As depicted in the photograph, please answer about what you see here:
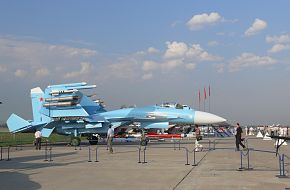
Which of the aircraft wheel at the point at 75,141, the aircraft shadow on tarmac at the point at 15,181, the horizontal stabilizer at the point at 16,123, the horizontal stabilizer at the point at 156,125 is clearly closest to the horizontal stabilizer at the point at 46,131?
the horizontal stabilizer at the point at 16,123

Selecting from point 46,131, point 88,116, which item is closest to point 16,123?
point 46,131

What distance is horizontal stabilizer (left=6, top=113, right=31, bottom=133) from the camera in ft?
97.1

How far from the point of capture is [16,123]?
29.9m

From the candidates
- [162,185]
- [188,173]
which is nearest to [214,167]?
[188,173]

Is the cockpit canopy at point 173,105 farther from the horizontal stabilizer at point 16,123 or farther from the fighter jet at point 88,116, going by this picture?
the horizontal stabilizer at point 16,123

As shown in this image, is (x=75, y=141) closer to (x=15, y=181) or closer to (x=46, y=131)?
(x=46, y=131)

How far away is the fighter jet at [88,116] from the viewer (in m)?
27.1

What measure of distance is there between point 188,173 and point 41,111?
19.6 meters

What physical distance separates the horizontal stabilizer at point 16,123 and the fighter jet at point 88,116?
1.06 meters

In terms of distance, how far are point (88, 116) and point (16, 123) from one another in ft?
20.2

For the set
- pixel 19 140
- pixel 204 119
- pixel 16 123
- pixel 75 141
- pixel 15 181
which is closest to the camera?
pixel 15 181

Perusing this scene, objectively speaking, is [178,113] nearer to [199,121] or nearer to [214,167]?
[199,121]

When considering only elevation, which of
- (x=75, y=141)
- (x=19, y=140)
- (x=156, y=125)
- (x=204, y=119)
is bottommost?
(x=19, y=140)

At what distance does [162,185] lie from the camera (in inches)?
352
